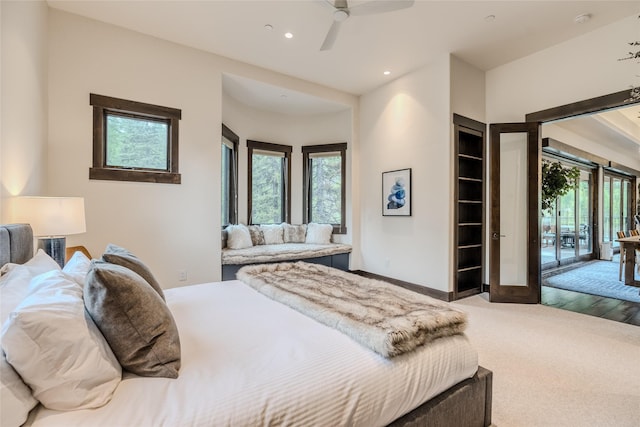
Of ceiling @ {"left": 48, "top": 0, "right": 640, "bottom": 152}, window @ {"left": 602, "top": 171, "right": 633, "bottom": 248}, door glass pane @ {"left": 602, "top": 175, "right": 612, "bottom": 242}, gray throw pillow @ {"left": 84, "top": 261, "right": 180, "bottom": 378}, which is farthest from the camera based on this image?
window @ {"left": 602, "top": 171, "right": 633, "bottom": 248}

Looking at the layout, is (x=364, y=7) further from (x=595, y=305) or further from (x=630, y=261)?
(x=630, y=261)

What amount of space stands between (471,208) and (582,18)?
8.22 feet

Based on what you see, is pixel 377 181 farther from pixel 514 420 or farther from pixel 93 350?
pixel 93 350

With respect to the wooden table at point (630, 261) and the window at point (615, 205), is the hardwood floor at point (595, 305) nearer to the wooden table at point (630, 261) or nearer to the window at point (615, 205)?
the wooden table at point (630, 261)

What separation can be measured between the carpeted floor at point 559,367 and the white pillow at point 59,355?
1990mm

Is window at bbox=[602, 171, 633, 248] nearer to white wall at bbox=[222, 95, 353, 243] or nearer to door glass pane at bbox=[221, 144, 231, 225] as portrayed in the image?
white wall at bbox=[222, 95, 353, 243]

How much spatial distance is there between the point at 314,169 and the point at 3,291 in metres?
5.01

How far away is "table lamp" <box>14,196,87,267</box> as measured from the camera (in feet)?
7.20

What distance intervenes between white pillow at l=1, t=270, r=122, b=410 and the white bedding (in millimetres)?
45

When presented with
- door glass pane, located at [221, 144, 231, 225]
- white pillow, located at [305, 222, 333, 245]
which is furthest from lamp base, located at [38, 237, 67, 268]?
white pillow, located at [305, 222, 333, 245]

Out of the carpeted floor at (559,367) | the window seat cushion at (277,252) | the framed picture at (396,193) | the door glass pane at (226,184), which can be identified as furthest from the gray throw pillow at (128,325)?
the door glass pane at (226,184)

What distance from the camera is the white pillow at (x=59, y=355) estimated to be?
2.66ft

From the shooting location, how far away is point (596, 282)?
4902 millimetres

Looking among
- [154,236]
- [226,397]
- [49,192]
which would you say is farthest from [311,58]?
[226,397]
